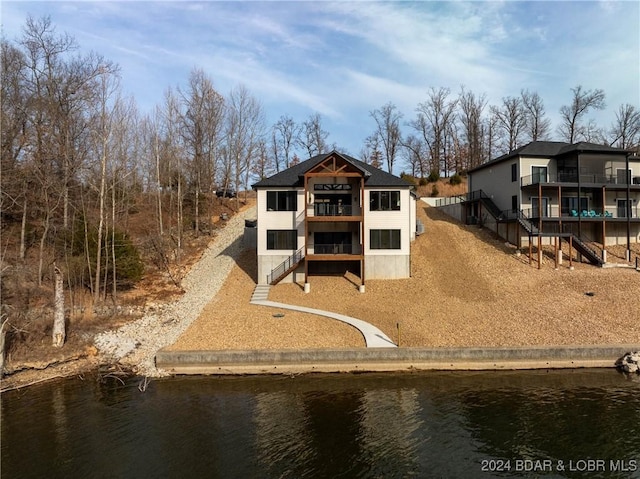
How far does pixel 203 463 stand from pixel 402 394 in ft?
24.7

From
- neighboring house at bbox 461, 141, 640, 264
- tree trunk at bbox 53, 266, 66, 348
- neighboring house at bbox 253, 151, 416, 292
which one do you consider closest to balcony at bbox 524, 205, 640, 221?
neighboring house at bbox 461, 141, 640, 264

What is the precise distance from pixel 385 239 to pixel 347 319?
27.7 ft

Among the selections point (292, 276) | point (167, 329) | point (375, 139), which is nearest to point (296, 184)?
point (292, 276)

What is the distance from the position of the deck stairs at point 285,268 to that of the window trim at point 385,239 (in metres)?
5.07

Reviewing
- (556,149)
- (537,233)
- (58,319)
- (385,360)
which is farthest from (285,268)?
(556,149)

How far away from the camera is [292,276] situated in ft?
91.6

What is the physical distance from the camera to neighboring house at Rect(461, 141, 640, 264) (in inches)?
1190

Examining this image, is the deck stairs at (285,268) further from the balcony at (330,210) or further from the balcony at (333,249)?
the balcony at (330,210)

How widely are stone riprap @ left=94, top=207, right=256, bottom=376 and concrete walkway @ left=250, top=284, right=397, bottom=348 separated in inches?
121

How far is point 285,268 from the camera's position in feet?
89.7

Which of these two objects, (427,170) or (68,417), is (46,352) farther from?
(427,170)

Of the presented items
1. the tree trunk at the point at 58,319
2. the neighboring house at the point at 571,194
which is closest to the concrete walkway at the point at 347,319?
the tree trunk at the point at 58,319

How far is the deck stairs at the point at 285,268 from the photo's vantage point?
27.0 meters

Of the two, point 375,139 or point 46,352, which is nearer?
point 46,352
